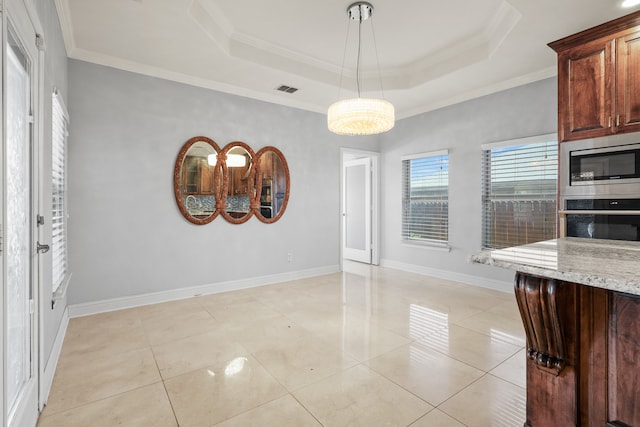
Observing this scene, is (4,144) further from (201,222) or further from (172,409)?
(201,222)

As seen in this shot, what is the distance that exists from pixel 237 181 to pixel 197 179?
54 cm

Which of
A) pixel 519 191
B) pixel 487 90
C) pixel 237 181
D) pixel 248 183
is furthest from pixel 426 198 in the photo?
pixel 237 181

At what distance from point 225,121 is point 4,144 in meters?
3.18

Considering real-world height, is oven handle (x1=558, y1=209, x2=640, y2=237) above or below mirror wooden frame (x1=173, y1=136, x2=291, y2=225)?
below

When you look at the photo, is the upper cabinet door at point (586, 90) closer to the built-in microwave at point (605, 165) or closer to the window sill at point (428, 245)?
the built-in microwave at point (605, 165)

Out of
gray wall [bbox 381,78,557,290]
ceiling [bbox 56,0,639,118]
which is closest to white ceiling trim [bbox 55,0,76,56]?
ceiling [bbox 56,0,639,118]

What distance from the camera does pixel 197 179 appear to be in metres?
4.07

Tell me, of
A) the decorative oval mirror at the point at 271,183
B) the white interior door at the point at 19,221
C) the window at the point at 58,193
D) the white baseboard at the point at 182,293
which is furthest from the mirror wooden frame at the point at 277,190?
the white interior door at the point at 19,221

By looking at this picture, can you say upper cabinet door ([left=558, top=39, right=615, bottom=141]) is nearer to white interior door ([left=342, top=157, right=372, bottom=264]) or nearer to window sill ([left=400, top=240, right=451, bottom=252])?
window sill ([left=400, top=240, right=451, bottom=252])

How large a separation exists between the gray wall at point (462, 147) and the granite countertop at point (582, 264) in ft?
10.1

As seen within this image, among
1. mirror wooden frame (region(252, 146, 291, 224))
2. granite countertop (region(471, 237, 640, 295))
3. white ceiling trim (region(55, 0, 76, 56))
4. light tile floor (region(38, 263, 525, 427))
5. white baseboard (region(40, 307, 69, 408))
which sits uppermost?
white ceiling trim (region(55, 0, 76, 56))

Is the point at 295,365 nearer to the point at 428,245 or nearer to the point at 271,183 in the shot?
the point at 271,183

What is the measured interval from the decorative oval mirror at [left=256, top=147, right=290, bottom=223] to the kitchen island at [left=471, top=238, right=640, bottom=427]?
370 cm

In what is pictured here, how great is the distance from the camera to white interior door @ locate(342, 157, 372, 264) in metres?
6.08
